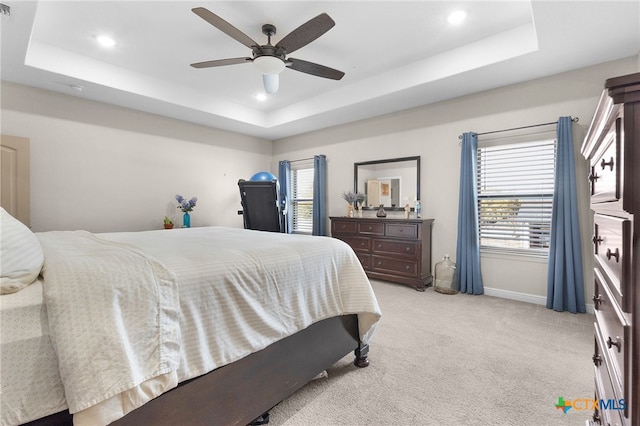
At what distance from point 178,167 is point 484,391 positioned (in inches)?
194

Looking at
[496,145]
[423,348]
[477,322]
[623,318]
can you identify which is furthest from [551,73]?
[623,318]

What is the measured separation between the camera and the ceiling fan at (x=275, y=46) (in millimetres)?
2121

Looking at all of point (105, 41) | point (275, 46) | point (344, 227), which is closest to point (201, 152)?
point (105, 41)

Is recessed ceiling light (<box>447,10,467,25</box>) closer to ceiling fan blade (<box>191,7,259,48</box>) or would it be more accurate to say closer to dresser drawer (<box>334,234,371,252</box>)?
ceiling fan blade (<box>191,7,259,48</box>)

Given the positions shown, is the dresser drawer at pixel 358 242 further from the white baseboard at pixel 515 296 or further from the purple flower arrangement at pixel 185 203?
the purple flower arrangement at pixel 185 203

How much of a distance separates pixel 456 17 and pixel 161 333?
334cm

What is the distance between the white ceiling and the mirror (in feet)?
2.84

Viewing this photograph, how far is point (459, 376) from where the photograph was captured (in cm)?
185

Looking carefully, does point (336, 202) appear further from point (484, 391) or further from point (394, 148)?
point (484, 391)

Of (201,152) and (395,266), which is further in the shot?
(201,152)

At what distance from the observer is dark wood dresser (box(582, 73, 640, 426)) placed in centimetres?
66

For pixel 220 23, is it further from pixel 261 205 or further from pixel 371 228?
pixel 371 228

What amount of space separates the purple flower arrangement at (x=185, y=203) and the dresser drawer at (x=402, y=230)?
3.14 meters

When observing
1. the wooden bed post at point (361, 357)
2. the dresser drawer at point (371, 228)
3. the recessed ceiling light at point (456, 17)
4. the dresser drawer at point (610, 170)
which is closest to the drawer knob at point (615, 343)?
the dresser drawer at point (610, 170)
